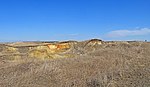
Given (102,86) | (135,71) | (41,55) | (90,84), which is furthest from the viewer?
(41,55)

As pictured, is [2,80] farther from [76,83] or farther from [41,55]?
[41,55]

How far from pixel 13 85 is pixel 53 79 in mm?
1469

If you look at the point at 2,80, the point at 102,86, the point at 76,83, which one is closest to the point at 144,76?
the point at 102,86

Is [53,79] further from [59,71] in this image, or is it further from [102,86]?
[102,86]

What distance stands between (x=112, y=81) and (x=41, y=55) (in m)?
10.9

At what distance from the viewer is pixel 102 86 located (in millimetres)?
8141

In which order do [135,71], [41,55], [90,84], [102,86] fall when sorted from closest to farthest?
[102,86] → [90,84] → [135,71] → [41,55]

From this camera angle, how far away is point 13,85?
27.8ft

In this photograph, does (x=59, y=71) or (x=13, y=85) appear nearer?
(x=13, y=85)

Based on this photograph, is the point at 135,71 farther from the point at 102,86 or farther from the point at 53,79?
the point at 53,79

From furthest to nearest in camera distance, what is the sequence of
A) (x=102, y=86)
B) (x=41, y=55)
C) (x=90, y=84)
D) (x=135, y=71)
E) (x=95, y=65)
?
1. (x=41, y=55)
2. (x=95, y=65)
3. (x=135, y=71)
4. (x=90, y=84)
5. (x=102, y=86)

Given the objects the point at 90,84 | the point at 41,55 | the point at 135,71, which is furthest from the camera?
the point at 41,55

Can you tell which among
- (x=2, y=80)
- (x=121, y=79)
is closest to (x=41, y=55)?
(x=2, y=80)

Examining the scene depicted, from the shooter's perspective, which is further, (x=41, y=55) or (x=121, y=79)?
(x=41, y=55)
